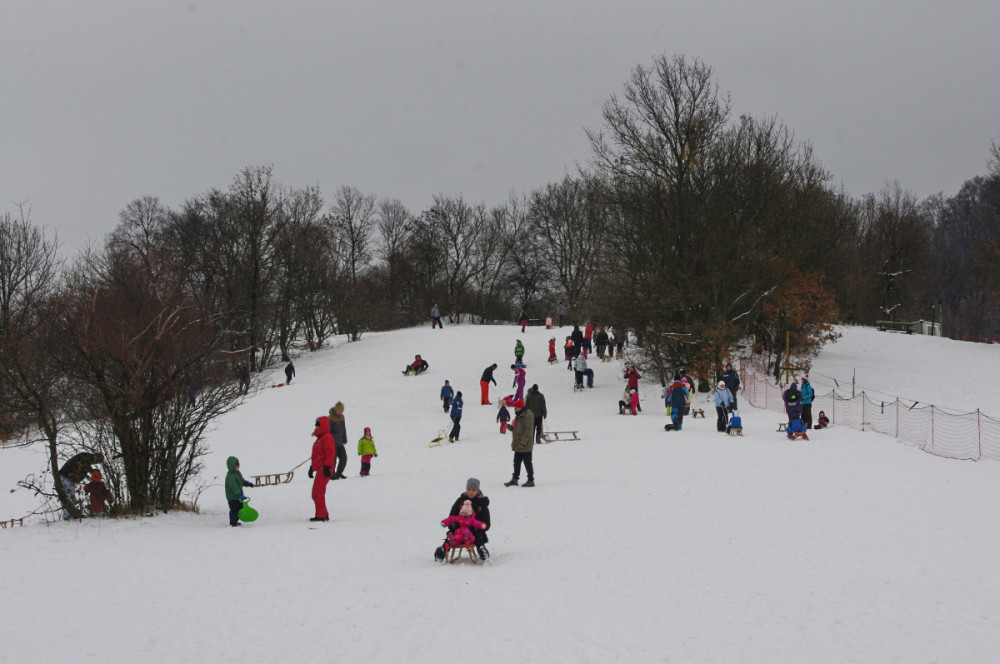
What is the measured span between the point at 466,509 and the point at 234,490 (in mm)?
4198

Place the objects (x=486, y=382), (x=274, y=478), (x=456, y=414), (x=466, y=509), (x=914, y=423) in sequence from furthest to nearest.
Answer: (x=486, y=382), (x=456, y=414), (x=914, y=423), (x=274, y=478), (x=466, y=509)

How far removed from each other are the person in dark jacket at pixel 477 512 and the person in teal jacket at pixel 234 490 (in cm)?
367

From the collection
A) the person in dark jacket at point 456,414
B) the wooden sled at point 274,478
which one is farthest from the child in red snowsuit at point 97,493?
the person in dark jacket at point 456,414

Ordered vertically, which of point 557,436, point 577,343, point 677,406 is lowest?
point 557,436

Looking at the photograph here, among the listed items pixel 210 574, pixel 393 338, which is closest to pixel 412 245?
pixel 393 338

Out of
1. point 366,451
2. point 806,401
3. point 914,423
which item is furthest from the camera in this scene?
point 914,423

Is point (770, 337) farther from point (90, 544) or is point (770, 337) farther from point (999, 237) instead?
point (90, 544)

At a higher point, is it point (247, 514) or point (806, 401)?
point (806, 401)

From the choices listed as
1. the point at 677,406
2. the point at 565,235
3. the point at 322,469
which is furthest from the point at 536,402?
the point at 565,235

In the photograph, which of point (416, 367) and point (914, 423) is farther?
point (416, 367)

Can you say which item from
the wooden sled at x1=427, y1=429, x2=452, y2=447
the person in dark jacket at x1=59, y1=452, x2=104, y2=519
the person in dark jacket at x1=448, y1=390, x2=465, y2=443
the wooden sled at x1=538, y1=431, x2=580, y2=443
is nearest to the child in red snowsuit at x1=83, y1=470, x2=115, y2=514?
the person in dark jacket at x1=59, y1=452, x2=104, y2=519

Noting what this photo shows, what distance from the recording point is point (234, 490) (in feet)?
37.1

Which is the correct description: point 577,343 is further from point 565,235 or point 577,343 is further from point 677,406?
point 565,235

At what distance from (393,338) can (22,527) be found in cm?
3464
